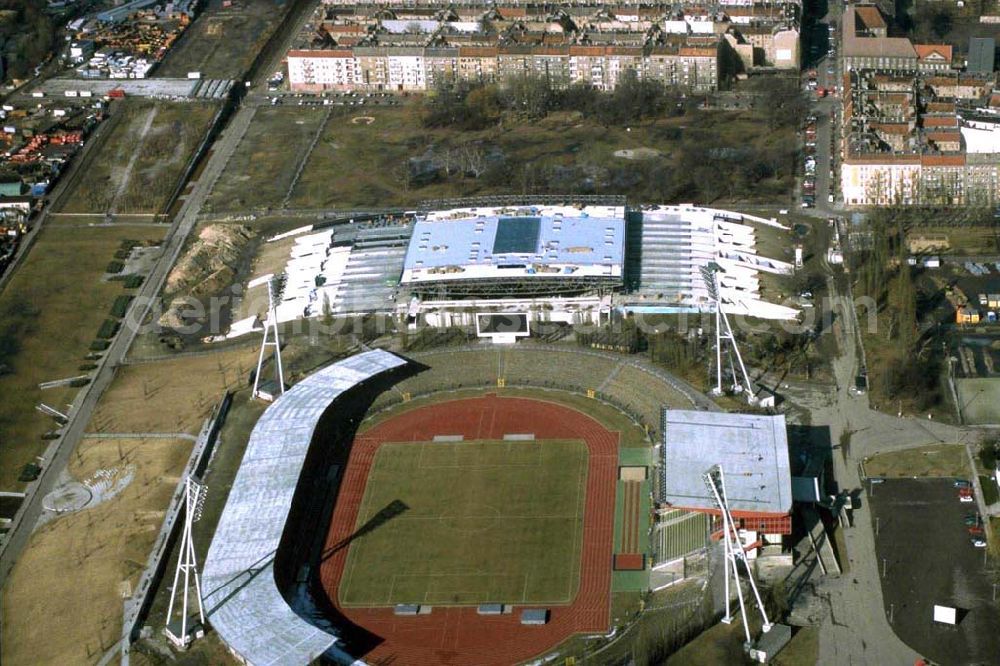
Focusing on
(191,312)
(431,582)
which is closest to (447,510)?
(431,582)

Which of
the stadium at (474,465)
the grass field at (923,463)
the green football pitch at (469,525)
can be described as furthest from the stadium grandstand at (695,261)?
the green football pitch at (469,525)

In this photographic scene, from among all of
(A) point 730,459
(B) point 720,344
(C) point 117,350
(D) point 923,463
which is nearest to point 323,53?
(C) point 117,350

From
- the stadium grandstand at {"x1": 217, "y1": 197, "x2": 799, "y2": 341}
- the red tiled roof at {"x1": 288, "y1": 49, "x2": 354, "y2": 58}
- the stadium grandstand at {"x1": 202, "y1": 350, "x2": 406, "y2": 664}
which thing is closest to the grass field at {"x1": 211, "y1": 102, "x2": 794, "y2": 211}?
the red tiled roof at {"x1": 288, "y1": 49, "x2": 354, "y2": 58}

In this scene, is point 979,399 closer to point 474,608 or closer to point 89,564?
point 474,608

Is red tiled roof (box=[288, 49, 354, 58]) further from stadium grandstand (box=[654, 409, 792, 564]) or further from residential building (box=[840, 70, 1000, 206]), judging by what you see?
stadium grandstand (box=[654, 409, 792, 564])

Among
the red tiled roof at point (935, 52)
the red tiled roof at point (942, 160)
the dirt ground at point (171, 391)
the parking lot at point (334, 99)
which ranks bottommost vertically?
the dirt ground at point (171, 391)

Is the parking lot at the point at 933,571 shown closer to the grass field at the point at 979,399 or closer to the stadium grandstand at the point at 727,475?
the stadium grandstand at the point at 727,475

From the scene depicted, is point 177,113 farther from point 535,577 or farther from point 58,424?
point 535,577
